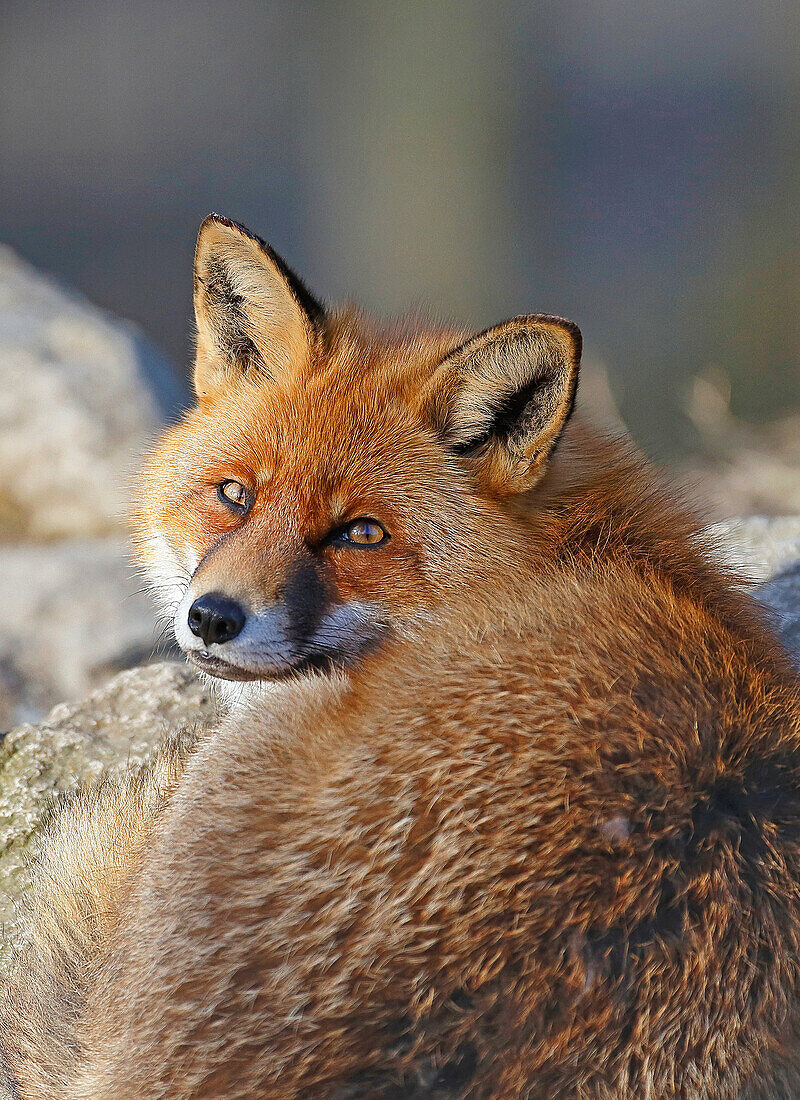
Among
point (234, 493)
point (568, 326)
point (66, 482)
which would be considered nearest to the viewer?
point (568, 326)

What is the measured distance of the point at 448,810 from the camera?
1.32m

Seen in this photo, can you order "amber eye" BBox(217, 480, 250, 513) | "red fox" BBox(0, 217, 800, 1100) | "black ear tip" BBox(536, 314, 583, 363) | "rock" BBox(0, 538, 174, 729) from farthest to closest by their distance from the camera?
"rock" BBox(0, 538, 174, 729), "amber eye" BBox(217, 480, 250, 513), "black ear tip" BBox(536, 314, 583, 363), "red fox" BBox(0, 217, 800, 1100)

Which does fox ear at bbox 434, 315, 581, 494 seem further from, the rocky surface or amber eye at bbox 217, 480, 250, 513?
the rocky surface

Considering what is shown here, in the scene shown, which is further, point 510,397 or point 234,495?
point 234,495

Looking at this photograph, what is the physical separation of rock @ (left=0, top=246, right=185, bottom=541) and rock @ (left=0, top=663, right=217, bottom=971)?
1464 millimetres

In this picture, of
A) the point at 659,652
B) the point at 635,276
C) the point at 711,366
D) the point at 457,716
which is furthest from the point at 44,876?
the point at 635,276

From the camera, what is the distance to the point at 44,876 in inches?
78.6

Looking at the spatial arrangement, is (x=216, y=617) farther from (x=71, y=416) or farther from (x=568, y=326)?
(x=71, y=416)

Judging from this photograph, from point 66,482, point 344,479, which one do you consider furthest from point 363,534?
point 66,482

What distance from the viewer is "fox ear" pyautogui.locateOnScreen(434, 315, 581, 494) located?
1.82 metres

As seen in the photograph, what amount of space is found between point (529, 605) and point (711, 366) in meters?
5.69

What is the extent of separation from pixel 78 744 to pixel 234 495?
2.59 feet

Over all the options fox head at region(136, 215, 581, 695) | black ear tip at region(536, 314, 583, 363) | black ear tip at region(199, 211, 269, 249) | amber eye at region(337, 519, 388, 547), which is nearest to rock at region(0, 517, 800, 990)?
fox head at region(136, 215, 581, 695)

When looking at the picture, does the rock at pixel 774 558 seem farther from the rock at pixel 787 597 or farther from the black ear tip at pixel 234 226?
the black ear tip at pixel 234 226
